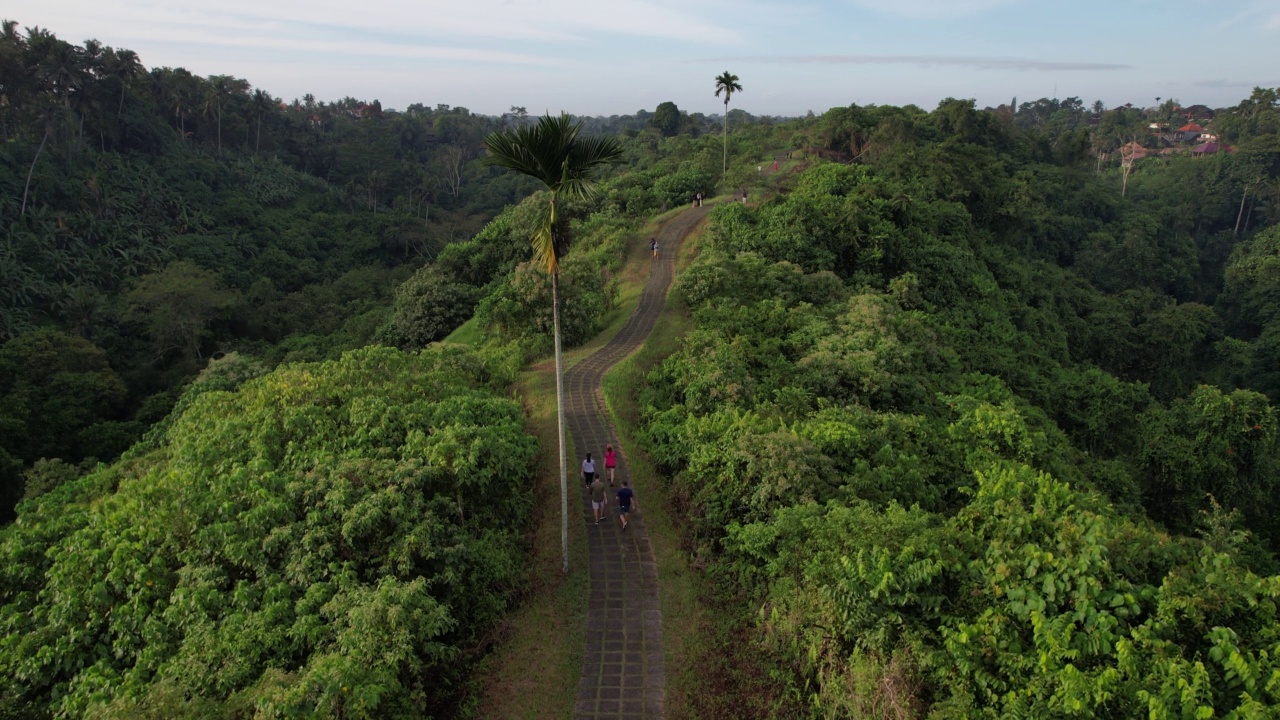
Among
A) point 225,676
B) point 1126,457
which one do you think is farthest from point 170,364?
point 1126,457

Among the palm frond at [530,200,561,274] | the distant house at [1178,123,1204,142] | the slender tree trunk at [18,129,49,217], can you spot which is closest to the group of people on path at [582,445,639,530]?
the palm frond at [530,200,561,274]

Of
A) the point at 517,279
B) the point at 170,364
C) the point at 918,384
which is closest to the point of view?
the point at 918,384

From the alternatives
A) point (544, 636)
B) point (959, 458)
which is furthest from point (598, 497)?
point (959, 458)

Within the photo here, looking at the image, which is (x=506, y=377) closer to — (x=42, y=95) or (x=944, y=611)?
(x=944, y=611)

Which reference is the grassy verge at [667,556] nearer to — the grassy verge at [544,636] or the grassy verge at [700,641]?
the grassy verge at [700,641]

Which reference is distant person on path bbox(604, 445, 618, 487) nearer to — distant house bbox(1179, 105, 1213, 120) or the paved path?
the paved path

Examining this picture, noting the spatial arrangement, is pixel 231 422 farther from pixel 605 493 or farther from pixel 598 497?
pixel 605 493
